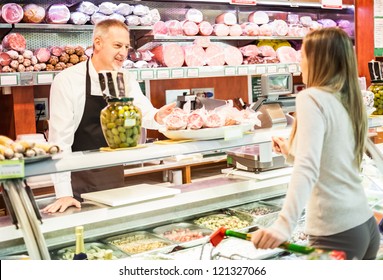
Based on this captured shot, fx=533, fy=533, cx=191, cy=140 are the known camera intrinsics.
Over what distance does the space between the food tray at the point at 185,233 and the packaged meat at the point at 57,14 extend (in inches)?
104

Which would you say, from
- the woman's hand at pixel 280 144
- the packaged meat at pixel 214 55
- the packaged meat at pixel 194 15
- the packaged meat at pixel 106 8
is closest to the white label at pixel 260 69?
the packaged meat at pixel 214 55

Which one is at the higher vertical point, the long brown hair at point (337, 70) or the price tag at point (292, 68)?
the price tag at point (292, 68)

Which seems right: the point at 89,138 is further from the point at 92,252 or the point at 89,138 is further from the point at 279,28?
the point at 279,28

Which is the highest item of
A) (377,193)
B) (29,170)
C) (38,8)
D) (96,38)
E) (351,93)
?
(38,8)

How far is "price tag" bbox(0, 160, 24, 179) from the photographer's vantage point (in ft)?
6.38

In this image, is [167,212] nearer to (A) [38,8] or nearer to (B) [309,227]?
(B) [309,227]

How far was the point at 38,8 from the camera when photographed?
4.71 meters

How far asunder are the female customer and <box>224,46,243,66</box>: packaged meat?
4019 mm

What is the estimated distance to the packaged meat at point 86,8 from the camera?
495cm

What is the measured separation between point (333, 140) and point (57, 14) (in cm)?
343

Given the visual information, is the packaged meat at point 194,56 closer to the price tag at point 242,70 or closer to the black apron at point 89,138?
the price tag at point 242,70

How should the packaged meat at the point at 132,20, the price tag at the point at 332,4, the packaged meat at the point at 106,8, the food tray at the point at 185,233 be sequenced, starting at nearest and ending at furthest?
the food tray at the point at 185,233 → the packaged meat at the point at 106,8 → the packaged meat at the point at 132,20 → the price tag at the point at 332,4

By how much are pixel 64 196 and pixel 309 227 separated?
4.32 feet
